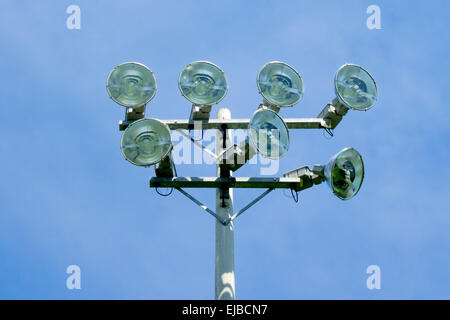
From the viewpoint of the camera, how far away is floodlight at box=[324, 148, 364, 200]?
15109 millimetres

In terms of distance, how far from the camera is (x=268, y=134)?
14.8 metres

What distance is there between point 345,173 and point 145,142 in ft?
10.4

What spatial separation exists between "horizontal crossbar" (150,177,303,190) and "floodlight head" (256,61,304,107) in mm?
1419

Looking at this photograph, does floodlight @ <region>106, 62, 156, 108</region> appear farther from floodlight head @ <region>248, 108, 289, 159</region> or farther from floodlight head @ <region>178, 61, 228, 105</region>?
floodlight head @ <region>248, 108, 289, 159</region>

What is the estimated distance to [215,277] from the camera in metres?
14.7

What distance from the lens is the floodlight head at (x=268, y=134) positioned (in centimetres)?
1462

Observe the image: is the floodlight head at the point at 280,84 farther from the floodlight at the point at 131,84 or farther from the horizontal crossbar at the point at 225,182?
the floodlight at the point at 131,84

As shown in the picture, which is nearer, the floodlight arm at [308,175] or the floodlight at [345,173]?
the floodlight at [345,173]

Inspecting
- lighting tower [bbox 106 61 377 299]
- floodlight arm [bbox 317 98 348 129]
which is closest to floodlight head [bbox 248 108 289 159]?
lighting tower [bbox 106 61 377 299]

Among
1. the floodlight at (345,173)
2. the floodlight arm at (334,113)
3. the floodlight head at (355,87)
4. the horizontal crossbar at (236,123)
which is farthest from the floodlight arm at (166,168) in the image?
the floodlight head at (355,87)
